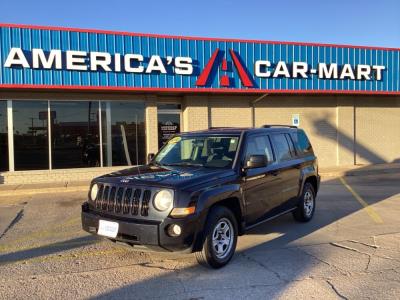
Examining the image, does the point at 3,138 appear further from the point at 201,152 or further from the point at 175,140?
the point at 201,152

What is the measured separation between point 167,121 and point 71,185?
14.6 feet

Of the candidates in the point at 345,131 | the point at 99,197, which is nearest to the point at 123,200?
the point at 99,197

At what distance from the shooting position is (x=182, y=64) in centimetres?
1506

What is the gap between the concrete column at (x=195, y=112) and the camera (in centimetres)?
1602

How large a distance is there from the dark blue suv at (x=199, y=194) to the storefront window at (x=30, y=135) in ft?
27.7

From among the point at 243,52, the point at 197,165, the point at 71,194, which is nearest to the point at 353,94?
the point at 243,52

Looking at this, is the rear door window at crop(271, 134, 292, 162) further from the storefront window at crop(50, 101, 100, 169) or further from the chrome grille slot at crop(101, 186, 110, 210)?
the storefront window at crop(50, 101, 100, 169)

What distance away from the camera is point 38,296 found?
4.68 meters

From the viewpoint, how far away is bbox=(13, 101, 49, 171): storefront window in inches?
564

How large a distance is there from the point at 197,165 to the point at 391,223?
13.6 feet

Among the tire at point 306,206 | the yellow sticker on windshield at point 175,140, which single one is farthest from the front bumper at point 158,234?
the tire at point 306,206

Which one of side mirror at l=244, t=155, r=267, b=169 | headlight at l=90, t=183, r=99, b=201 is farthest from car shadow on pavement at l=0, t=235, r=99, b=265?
side mirror at l=244, t=155, r=267, b=169

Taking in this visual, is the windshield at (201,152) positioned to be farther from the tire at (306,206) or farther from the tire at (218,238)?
the tire at (306,206)

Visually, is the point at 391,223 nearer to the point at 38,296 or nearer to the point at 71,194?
the point at 38,296
